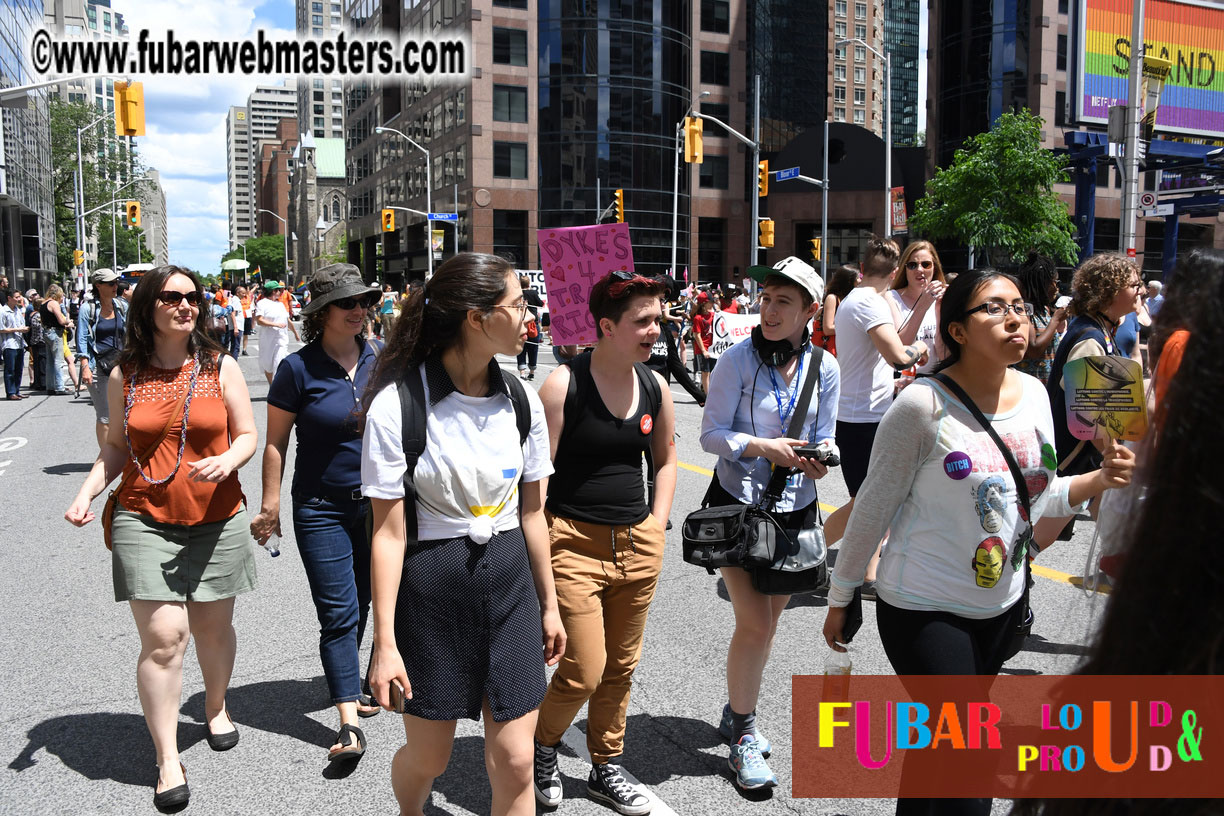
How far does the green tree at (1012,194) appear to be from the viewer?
1483 inches

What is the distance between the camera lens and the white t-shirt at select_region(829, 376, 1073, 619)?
293 cm

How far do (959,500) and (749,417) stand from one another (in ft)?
4.35

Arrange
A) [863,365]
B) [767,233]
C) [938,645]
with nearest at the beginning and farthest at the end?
[938,645]
[863,365]
[767,233]

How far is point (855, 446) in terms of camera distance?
6.04 meters

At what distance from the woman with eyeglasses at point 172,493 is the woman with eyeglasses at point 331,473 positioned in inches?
8.7

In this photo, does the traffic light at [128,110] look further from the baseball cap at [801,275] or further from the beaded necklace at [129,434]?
the baseball cap at [801,275]

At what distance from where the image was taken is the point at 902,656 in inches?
117

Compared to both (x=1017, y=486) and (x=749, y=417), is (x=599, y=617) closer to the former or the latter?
(x=749, y=417)

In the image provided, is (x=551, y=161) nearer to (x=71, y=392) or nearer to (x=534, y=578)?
(x=71, y=392)

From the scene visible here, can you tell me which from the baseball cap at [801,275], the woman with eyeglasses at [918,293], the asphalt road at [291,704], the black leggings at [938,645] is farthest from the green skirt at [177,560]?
the woman with eyeglasses at [918,293]

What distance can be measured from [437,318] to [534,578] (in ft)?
2.93

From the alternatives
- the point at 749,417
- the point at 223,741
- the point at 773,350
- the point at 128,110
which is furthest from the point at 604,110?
the point at 223,741

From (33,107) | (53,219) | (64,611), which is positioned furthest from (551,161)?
(64,611)

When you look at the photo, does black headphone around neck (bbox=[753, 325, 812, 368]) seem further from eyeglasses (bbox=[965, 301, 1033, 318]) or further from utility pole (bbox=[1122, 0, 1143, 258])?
utility pole (bbox=[1122, 0, 1143, 258])
